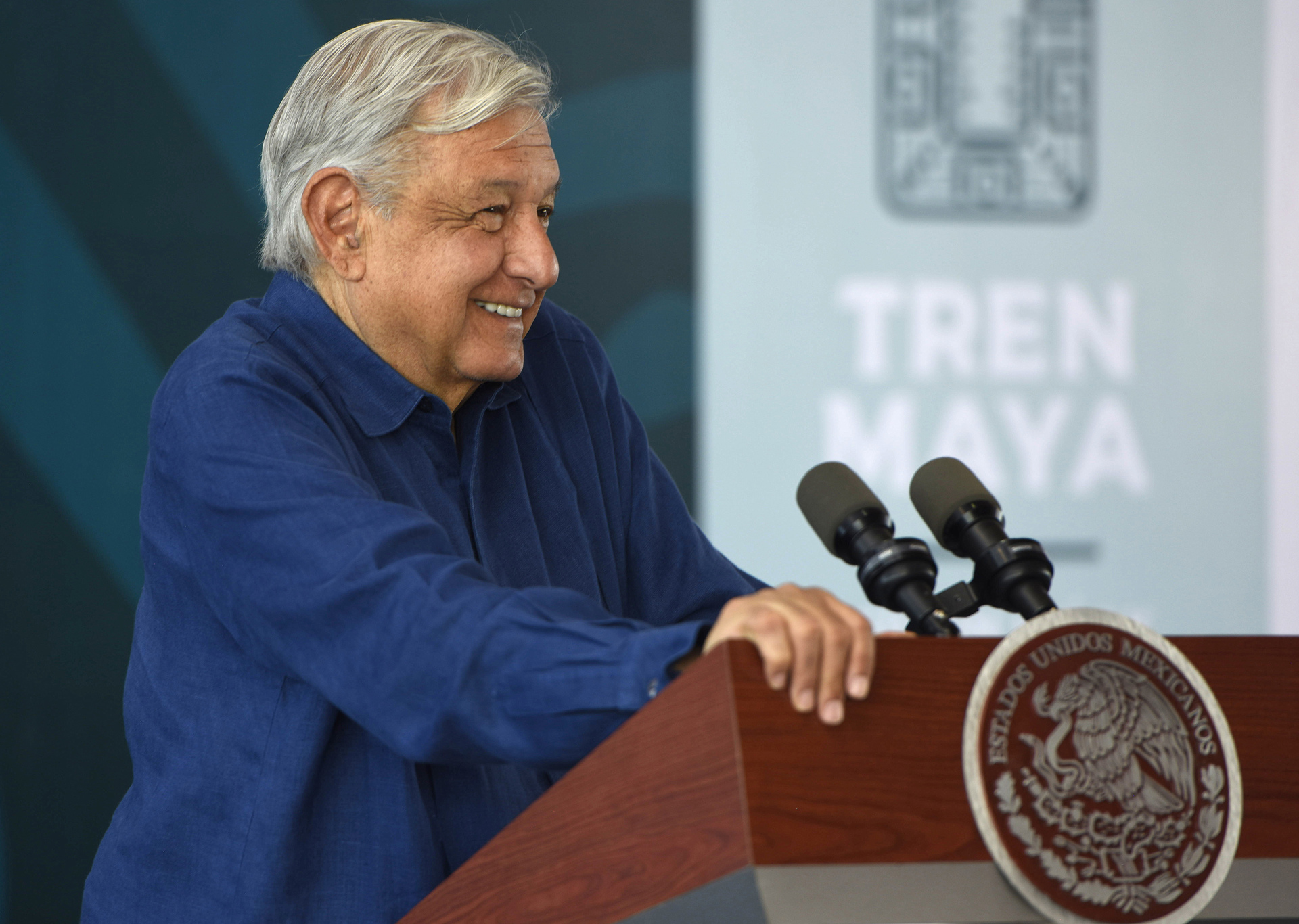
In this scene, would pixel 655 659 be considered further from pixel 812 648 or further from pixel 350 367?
pixel 350 367

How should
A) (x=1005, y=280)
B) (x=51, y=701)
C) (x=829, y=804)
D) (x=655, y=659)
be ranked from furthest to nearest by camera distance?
(x=1005, y=280) < (x=51, y=701) < (x=655, y=659) < (x=829, y=804)

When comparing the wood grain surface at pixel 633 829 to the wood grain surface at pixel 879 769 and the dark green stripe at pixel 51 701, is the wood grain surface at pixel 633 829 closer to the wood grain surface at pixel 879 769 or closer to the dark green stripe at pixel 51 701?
the wood grain surface at pixel 879 769

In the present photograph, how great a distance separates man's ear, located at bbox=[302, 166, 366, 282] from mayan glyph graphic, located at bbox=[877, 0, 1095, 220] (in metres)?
2.01

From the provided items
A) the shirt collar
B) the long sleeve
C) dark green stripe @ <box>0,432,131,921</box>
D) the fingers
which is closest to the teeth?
the shirt collar

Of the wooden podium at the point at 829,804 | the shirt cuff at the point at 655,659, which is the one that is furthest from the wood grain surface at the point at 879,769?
the shirt cuff at the point at 655,659

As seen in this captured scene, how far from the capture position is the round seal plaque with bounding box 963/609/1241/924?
2.38 feet

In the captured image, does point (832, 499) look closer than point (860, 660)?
No

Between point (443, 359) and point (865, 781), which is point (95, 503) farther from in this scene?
point (865, 781)

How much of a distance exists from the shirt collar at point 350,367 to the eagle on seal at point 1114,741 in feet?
2.66

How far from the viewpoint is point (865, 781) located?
72 centimetres

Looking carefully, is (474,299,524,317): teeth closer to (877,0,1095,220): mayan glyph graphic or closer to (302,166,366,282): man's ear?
(302,166,366,282): man's ear

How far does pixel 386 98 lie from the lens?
4.46ft

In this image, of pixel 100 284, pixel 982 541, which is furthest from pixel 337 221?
pixel 100 284

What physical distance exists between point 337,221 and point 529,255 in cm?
22
